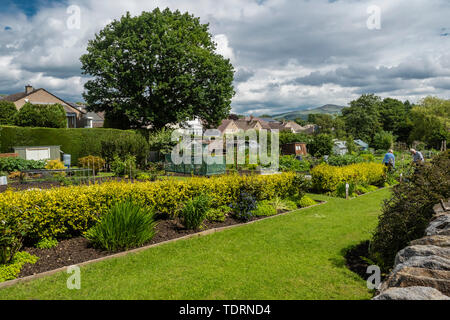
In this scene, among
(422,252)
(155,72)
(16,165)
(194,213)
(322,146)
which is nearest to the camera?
(422,252)

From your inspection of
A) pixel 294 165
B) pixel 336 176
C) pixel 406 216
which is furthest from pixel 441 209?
pixel 294 165

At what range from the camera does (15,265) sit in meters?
4.99

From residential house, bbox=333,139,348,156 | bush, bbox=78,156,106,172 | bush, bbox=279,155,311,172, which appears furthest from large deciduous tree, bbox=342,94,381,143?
bush, bbox=78,156,106,172

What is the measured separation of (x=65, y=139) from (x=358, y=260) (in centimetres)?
2261

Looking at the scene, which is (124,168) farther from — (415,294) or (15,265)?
(415,294)

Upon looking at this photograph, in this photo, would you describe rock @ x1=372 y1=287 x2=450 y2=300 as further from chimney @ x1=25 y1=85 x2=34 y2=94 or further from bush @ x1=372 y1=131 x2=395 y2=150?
chimney @ x1=25 y1=85 x2=34 y2=94

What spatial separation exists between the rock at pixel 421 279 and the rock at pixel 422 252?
1.82ft

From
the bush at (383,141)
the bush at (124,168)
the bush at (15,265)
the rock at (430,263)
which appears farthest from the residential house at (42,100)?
the rock at (430,263)

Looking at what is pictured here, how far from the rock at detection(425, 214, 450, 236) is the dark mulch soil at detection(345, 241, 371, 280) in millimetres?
1174

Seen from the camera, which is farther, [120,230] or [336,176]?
[336,176]

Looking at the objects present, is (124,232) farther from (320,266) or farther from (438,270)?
(438,270)

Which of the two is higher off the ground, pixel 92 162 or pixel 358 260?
pixel 92 162

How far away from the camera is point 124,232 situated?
19.3 ft
